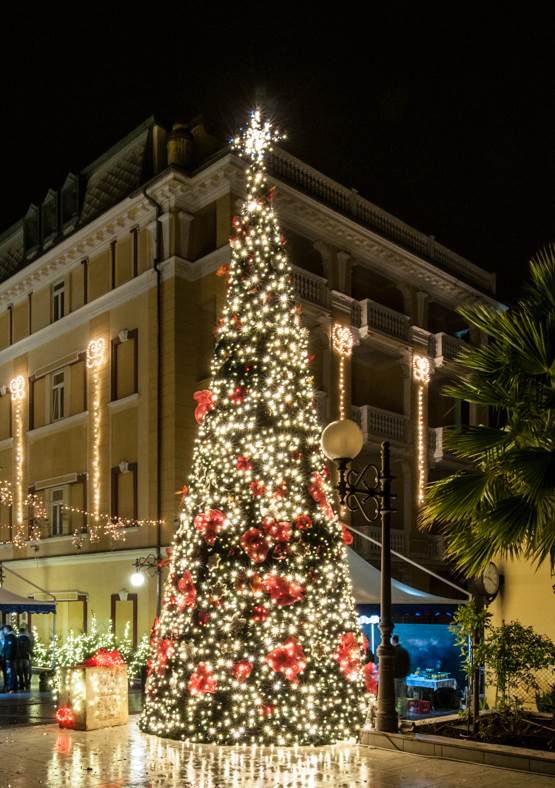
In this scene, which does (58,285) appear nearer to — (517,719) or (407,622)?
(407,622)

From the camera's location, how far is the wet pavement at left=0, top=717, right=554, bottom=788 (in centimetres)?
950

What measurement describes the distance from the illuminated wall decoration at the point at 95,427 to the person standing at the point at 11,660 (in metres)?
4.55

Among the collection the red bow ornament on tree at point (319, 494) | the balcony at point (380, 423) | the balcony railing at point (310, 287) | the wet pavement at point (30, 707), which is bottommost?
the wet pavement at point (30, 707)

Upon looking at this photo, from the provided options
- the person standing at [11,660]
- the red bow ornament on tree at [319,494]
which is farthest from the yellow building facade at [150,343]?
the red bow ornament on tree at [319,494]

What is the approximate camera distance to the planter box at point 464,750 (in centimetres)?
982

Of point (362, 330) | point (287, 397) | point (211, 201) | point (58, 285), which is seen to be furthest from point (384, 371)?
point (287, 397)

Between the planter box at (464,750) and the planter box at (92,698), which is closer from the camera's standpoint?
the planter box at (464,750)

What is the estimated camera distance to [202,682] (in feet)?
37.2

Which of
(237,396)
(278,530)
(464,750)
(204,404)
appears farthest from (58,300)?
(464,750)

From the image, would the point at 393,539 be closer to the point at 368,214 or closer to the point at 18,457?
the point at 368,214

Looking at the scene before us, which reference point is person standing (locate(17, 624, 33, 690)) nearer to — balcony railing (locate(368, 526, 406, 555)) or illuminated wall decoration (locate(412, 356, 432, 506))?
balcony railing (locate(368, 526, 406, 555))

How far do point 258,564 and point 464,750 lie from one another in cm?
338

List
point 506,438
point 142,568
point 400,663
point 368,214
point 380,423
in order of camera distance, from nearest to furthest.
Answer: point 506,438 < point 400,663 < point 142,568 < point 380,423 < point 368,214

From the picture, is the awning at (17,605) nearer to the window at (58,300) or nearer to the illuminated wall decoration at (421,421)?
the window at (58,300)
